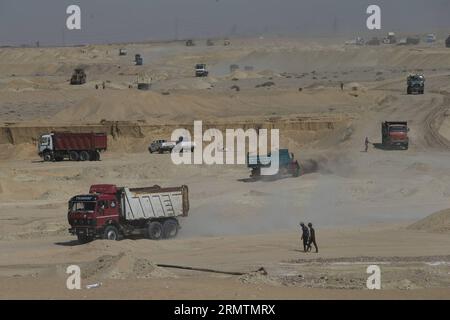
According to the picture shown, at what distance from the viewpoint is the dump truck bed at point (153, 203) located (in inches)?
1257

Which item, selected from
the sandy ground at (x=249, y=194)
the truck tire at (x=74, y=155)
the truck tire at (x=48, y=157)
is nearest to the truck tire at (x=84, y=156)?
the truck tire at (x=74, y=155)

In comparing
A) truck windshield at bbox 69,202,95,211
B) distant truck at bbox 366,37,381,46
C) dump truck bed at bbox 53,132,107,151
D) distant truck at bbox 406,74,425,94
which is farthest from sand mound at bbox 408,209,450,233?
distant truck at bbox 366,37,381,46

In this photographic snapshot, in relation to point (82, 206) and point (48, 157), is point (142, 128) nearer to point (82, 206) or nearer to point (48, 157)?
point (48, 157)

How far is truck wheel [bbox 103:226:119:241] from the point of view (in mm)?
31322

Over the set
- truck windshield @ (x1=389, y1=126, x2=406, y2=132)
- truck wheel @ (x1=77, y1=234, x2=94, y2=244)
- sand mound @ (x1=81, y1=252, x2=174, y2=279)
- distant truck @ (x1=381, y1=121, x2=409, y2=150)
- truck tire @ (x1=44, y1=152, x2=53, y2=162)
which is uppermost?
truck windshield @ (x1=389, y1=126, x2=406, y2=132)

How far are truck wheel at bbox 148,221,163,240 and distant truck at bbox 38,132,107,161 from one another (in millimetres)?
27564

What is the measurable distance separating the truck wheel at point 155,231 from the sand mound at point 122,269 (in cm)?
775

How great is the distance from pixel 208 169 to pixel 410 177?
13233mm

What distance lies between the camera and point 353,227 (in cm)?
3528

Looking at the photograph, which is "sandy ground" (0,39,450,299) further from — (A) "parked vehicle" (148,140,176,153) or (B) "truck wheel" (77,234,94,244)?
(A) "parked vehicle" (148,140,176,153)

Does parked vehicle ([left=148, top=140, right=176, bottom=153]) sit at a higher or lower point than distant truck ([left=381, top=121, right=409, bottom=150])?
lower

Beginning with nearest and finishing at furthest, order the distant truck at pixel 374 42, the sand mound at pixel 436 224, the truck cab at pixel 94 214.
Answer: the truck cab at pixel 94 214 < the sand mound at pixel 436 224 < the distant truck at pixel 374 42

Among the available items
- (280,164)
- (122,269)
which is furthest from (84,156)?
(122,269)

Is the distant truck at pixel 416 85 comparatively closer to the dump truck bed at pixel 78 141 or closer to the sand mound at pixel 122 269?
the dump truck bed at pixel 78 141
